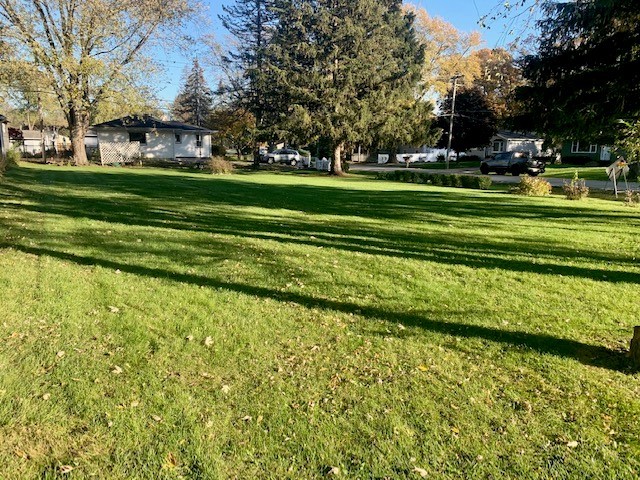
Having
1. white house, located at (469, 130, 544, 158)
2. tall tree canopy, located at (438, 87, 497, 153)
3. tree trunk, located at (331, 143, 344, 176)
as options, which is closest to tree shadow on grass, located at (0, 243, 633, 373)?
tree trunk, located at (331, 143, 344, 176)

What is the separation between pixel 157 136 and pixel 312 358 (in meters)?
41.3

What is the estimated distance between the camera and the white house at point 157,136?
3941 cm

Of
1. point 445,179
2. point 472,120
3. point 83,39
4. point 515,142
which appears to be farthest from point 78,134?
point 515,142

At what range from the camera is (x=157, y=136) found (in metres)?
40.7

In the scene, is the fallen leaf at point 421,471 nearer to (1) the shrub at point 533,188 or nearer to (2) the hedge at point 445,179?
(1) the shrub at point 533,188

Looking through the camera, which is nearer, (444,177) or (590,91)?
(590,91)

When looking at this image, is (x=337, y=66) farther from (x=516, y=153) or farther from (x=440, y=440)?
(x=440, y=440)

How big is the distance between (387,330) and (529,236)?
19.3 feet

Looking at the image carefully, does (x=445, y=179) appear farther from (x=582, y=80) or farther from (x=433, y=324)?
(x=433, y=324)

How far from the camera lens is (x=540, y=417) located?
9.62ft

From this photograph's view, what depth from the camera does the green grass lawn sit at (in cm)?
256

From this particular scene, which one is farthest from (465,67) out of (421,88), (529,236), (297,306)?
(297,306)

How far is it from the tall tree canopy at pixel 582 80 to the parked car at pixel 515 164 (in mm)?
9008

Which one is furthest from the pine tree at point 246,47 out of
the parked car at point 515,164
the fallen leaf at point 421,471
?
the fallen leaf at point 421,471
